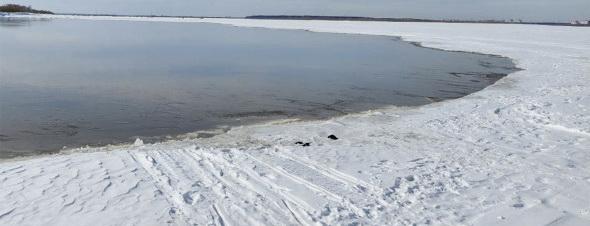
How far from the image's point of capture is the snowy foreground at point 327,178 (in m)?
5.34

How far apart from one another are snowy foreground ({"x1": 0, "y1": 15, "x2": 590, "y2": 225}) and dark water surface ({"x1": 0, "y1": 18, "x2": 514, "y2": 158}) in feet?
4.87

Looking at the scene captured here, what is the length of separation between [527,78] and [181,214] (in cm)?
1584

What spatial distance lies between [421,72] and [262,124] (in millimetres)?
11727

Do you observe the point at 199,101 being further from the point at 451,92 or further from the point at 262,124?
the point at 451,92

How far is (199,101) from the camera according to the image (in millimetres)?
12680

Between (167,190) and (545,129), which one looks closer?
(167,190)

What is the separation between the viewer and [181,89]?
14.3 m

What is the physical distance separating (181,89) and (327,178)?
861 centimetres

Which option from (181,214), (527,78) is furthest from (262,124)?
(527,78)

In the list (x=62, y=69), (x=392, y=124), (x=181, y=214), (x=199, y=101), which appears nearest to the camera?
(x=181, y=214)

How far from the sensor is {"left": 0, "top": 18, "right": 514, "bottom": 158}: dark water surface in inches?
388

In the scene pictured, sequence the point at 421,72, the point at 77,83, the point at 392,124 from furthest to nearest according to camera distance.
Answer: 1. the point at 421,72
2. the point at 77,83
3. the point at 392,124

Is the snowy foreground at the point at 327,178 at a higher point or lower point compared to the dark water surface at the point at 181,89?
higher

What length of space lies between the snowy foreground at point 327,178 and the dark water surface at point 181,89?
4.87 ft
